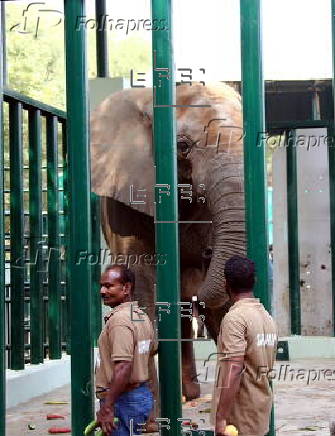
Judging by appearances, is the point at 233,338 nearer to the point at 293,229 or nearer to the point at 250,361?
the point at 250,361

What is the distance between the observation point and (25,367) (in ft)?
34.3

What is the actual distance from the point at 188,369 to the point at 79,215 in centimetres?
404

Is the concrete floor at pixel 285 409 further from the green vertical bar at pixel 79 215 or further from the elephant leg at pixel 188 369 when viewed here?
the green vertical bar at pixel 79 215

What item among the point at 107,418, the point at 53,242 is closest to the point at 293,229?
the point at 53,242

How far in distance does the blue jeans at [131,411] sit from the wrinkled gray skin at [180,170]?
3.19m

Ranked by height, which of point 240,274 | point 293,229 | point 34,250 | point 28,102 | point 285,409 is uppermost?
point 28,102

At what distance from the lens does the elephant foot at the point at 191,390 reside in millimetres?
9609

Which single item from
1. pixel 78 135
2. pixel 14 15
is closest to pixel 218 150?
pixel 78 135

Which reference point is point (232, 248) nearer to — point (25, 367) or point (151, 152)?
point (151, 152)

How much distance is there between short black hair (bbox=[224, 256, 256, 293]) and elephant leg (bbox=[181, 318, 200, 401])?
4630 mm

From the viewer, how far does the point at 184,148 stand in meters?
9.29

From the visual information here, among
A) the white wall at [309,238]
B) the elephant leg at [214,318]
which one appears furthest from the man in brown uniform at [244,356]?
the white wall at [309,238]

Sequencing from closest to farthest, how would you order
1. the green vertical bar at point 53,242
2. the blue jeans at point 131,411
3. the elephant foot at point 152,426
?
the blue jeans at point 131,411
the elephant foot at point 152,426
the green vertical bar at point 53,242

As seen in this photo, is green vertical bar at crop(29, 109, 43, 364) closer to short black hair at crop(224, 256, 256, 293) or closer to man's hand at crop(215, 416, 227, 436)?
short black hair at crop(224, 256, 256, 293)
